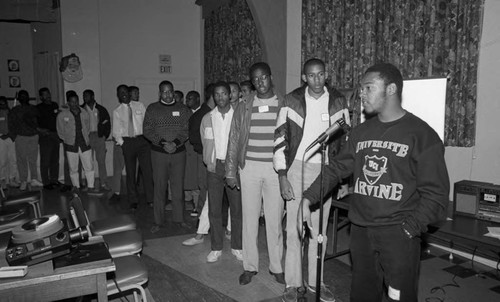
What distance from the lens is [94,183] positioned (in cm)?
720

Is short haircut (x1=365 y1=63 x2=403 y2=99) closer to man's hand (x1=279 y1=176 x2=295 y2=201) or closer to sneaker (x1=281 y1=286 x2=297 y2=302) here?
man's hand (x1=279 y1=176 x2=295 y2=201)

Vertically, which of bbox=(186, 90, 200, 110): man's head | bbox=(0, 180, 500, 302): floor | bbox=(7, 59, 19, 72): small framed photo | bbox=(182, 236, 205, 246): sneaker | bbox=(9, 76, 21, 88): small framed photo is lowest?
bbox=(0, 180, 500, 302): floor

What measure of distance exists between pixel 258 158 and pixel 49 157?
17.2ft

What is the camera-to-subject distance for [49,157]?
712 centimetres

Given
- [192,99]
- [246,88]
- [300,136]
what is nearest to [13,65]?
[192,99]

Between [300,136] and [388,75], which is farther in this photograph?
[300,136]

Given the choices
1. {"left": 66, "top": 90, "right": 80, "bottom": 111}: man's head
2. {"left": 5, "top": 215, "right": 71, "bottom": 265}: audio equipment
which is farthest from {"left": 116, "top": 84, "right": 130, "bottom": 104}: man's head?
{"left": 5, "top": 215, "right": 71, "bottom": 265}: audio equipment

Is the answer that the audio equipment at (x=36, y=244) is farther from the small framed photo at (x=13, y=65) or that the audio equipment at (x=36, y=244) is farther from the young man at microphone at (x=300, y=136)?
the small framed photo at (x=13, y=65)

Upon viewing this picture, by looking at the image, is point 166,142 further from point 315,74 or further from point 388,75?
point 388,75

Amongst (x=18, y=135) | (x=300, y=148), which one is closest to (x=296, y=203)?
(x=300, y=148)

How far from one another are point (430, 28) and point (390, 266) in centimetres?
264

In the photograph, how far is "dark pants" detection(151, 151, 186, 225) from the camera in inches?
180

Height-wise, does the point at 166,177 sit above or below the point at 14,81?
below

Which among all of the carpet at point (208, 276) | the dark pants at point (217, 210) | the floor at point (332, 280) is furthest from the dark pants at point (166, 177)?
the dark pants at point (217, 210)
